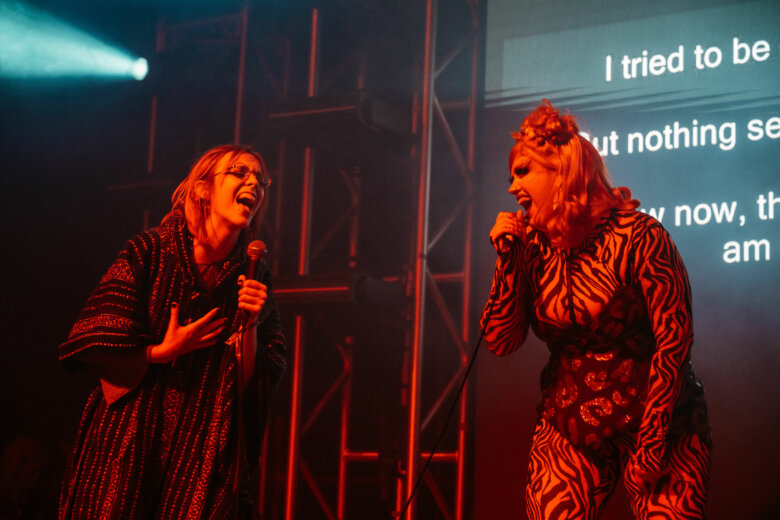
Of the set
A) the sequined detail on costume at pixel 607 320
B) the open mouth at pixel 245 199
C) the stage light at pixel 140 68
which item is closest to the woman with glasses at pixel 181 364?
the open mouth at pixel 245 199

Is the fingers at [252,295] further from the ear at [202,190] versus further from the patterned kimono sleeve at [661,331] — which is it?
the patterned kimono sleeve at [661,331]

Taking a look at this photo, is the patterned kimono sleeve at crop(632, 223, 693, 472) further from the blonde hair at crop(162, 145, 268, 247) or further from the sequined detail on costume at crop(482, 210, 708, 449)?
the blonde hair at crop(162, 145, 268, 247)

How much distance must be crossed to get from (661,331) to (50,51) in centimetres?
365

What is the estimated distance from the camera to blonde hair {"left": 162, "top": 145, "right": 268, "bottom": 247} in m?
2.54

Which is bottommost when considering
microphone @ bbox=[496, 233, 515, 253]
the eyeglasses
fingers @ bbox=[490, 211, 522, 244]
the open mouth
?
microphone @ bbox=[496, 233, 515, 253]

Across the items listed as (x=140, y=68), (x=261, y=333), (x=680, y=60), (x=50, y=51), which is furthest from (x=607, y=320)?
(x=140, y=68)

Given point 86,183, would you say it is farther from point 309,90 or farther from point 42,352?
point 309,90

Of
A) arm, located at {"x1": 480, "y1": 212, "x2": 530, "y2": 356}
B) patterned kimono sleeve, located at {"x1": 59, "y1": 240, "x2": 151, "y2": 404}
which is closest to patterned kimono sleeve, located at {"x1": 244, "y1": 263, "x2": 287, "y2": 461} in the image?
patterned kimono sleeve, located at {"x1": 59, "y1": 240, "x2": 151, "y2": 404}

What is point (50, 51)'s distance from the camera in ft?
14.9

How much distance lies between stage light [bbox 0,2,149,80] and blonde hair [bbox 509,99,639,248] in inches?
123

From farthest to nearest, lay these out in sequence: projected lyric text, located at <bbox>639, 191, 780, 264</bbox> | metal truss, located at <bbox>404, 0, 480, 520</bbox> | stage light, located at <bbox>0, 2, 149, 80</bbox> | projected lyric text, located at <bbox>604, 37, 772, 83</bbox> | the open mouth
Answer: stage light, located at <bbox>0, 2, 149, 80</bbox>, metal truss, located at <bbox>404, 0, 480, 520</bbox>, projected lyric text, located at <bbox>604, 37, 772, 83</bbox>, projected lyric text, located at <bbox>639, 191, 780, 264</bbox>, the open mouth

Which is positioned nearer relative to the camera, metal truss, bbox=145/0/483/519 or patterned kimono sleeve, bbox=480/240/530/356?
patterned kimono sleeve, bbox=480/240/530/356

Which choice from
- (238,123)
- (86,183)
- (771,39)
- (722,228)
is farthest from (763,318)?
(86,183)

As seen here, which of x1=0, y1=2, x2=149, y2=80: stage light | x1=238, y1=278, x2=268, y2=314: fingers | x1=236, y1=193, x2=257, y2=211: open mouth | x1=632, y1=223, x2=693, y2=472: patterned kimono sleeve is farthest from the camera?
x1=0, y1=2, x2=149, y2=80: stage light
